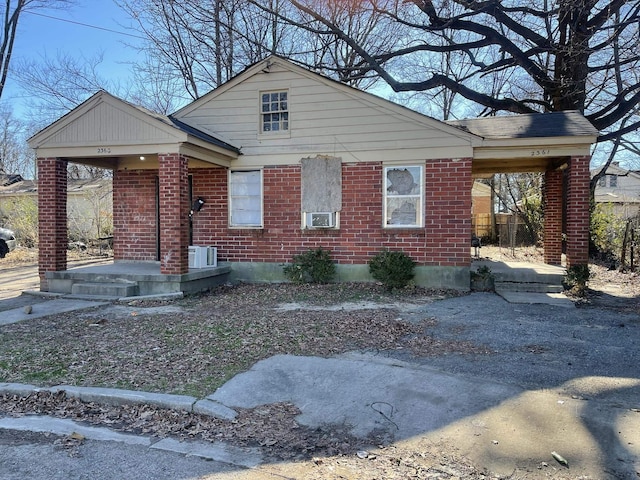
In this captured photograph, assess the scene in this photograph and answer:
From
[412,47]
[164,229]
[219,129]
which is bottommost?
[164,229]

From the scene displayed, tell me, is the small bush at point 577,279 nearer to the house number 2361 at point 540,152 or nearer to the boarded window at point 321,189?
the house number 2361 at point 540,152

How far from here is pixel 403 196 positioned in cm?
1042

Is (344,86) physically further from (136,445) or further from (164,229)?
(136,445)

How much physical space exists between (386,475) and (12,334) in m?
6.00

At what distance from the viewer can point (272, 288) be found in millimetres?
10430

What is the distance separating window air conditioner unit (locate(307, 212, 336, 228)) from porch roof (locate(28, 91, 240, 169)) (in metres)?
2.66

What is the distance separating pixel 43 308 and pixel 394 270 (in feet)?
22.7

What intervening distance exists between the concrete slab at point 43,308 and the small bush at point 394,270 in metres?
5.73

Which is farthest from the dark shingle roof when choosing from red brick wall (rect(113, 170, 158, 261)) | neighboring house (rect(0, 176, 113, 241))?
neighboring house (rect(0, 176, 113, 241))

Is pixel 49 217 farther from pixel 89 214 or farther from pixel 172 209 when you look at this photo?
pixel 89 214

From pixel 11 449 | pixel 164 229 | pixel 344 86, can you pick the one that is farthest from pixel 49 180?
pixel 11 449

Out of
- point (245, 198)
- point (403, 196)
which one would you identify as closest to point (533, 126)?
point (403, 196)

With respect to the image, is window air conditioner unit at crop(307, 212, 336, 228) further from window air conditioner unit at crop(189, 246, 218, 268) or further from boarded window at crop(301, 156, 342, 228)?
window air conditioner unit at crop(189, 246, 218, 268)

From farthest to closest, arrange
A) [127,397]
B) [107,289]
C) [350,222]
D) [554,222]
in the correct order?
1. [554,222]
2. [350,222]
3. [107,289]
4. [127,397]
